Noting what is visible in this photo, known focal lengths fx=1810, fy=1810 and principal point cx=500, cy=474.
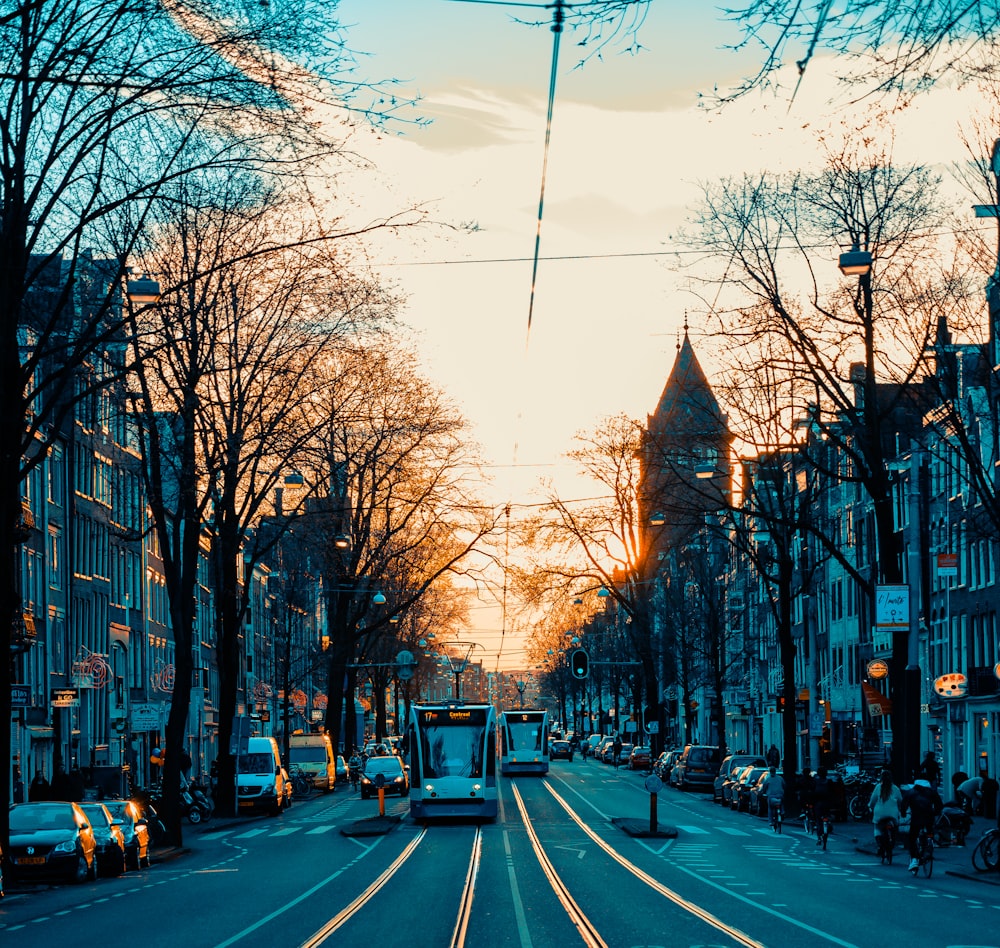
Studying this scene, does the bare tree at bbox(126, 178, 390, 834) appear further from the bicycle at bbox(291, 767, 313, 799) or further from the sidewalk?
the bicycle at bbox(291, 767, 313, 799)

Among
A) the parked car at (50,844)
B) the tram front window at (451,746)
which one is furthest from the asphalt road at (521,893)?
the tram front window at (451,746)

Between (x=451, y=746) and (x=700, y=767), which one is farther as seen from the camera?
(x=700, y=767)

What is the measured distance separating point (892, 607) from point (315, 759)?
46.9 meters

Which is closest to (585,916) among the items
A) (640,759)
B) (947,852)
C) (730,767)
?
(947,852)

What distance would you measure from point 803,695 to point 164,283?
163 ft

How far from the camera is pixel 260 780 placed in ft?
192

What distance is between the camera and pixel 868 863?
3403 centimetres

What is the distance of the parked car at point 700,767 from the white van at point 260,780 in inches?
826

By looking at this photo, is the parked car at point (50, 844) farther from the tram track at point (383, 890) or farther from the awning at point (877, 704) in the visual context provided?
the awning at point (877, 704)

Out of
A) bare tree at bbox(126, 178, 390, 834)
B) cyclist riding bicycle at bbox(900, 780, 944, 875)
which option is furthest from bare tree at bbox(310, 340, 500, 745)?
cyclist riding bicycle at bbox(900, 780, 944, 875)

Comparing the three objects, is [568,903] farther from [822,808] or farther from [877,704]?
[877,704]

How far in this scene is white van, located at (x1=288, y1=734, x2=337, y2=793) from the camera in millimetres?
79000

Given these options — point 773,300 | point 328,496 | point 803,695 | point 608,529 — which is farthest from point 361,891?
point 803,695

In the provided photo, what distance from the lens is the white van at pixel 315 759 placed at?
259 ft
